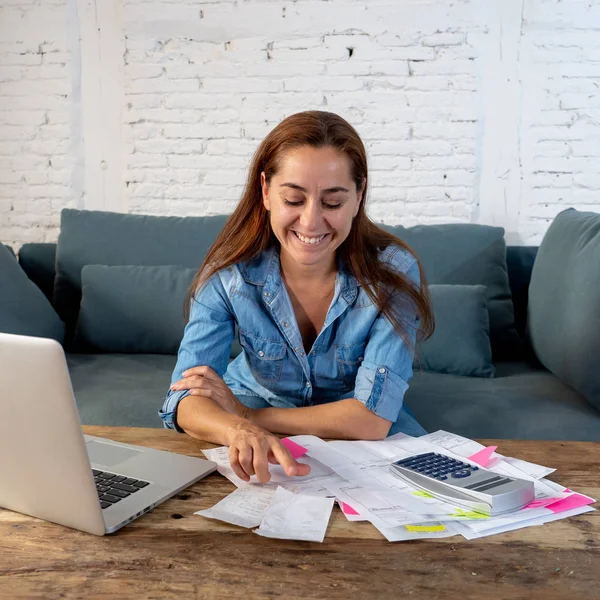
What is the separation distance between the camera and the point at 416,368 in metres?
2.46

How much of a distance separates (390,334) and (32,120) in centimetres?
233

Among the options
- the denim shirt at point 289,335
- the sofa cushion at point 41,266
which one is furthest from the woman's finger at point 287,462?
the sofa cushion at point 41,266

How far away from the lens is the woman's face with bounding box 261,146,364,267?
4.98 feet

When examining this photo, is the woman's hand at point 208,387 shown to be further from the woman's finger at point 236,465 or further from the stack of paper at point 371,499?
the woman's finger at point 236,465

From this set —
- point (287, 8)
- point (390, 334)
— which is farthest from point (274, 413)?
point (287, 8)

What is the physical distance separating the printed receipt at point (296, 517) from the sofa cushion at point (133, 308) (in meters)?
1.66

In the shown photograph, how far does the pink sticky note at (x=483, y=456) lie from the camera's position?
1129 mm

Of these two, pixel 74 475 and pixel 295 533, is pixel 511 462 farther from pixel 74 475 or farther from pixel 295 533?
pixel 74 475

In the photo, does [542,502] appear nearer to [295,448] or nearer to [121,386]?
[295,448]

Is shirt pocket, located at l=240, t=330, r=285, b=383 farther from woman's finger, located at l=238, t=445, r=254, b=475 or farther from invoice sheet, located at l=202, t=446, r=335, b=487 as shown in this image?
woman's finger, located at l=238, t=445, r=254, b=475

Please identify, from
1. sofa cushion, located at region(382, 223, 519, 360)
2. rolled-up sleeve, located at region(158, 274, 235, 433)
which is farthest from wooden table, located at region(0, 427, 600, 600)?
sofa cushion, located at region(382, 223, 519, 360)

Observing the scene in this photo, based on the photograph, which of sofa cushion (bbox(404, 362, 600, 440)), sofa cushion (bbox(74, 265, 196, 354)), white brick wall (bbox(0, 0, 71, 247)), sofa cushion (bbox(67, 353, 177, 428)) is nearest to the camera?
sofa cushion (bbox(404, 362, 600, 440))

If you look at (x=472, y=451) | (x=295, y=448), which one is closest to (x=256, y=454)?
(x=295, y=448)

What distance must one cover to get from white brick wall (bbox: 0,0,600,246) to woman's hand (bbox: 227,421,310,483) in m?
2.16
